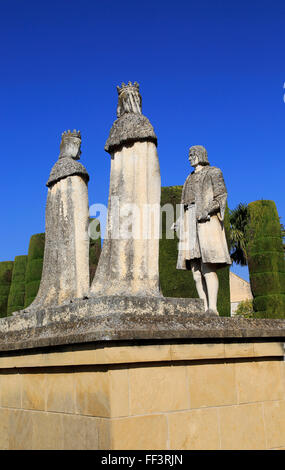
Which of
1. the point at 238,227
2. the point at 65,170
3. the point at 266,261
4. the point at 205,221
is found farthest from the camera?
the point at 238,227

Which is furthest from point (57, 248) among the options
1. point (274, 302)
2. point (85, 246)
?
point (274, 302)

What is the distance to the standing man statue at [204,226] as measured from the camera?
6.59 metres

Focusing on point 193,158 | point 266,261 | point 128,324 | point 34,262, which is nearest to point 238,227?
point 266,261

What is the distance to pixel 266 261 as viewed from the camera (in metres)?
17.8

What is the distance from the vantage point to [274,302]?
57.9 ft

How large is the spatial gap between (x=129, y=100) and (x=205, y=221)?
188 cm

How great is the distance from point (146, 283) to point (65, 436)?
1.68 meters

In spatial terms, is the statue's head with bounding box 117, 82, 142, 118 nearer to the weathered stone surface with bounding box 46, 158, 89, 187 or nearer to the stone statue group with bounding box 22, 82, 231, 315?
the stone statue group with bounding box 22, 82, 231, 315

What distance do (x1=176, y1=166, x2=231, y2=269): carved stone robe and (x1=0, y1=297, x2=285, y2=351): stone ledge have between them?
4.55 feet

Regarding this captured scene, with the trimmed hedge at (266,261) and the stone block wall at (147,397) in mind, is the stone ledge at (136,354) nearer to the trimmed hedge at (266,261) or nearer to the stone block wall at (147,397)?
the stone block wall at (147,397)

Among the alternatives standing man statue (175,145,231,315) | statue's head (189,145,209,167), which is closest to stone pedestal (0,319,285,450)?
standing man statue (175,145,231,315)

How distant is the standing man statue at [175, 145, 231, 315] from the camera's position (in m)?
6.59

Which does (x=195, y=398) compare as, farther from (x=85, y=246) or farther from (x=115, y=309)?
(x=85, y=246)

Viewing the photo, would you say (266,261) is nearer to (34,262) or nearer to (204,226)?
(34,262)
